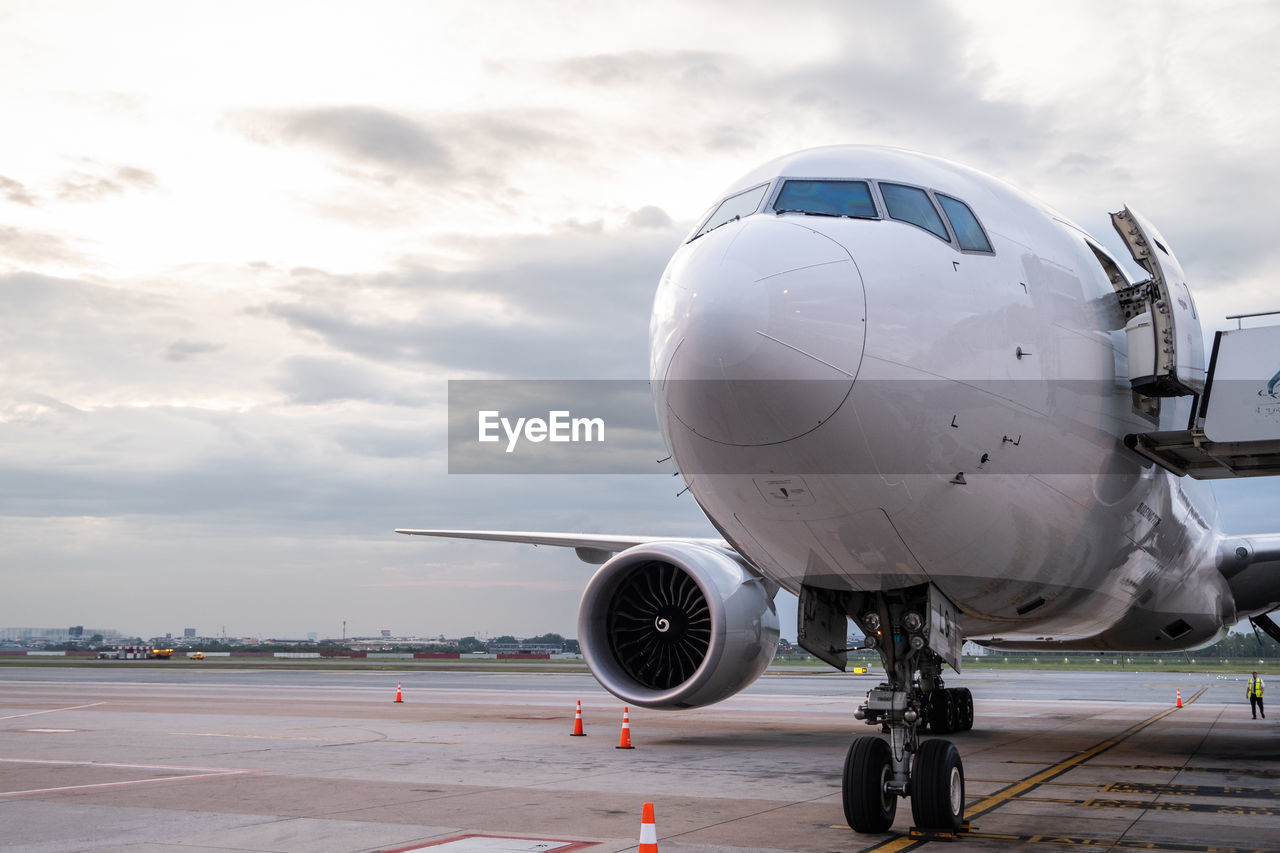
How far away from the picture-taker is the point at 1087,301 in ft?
27.3

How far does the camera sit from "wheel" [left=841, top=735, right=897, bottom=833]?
7793mm

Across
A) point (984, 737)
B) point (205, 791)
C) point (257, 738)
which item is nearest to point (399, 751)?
point (257, 738)

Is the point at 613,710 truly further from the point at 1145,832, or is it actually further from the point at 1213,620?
the point at 1145,832

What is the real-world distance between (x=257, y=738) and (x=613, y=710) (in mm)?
8703

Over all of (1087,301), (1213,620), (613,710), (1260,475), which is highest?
(1087,301)

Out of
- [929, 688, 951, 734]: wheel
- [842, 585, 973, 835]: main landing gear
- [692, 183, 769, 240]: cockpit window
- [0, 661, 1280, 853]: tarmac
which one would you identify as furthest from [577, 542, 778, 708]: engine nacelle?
[692, 183, 769, 240]: cockpit window

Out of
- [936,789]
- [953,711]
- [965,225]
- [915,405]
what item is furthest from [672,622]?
[915,405]

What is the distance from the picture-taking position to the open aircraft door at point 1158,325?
850cm

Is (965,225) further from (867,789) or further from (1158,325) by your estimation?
(867,789)

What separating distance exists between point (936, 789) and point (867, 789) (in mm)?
481

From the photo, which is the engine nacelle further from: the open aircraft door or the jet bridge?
the open aircraft door

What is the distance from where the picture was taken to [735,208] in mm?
7434

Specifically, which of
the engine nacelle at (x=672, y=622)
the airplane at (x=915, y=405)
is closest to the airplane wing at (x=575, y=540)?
the engine nacelle at (x=672, y=622)

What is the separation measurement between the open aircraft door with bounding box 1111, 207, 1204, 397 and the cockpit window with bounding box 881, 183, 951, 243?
2.46 m
